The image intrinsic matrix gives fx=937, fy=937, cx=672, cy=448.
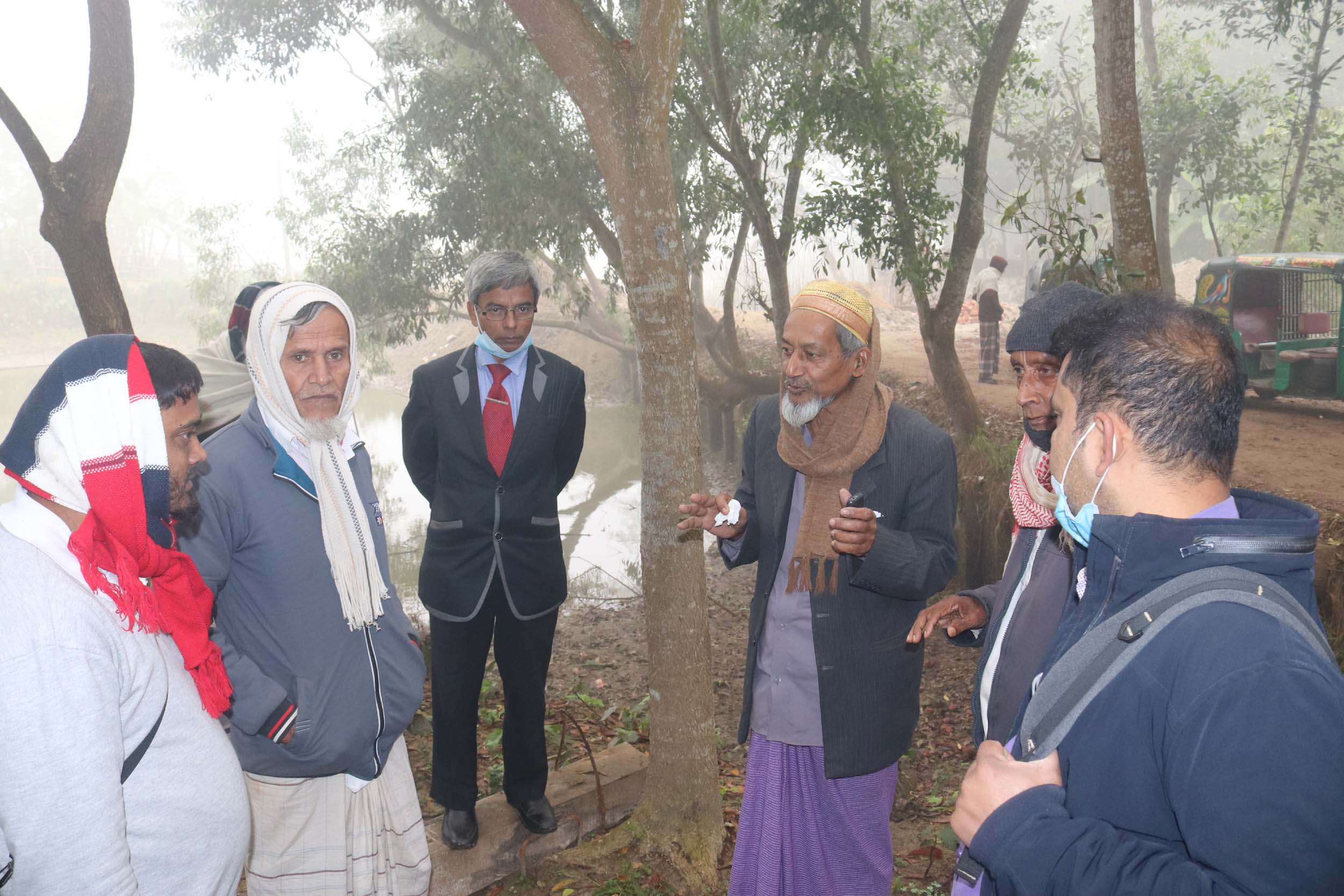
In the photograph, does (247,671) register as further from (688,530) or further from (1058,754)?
(1058,754)

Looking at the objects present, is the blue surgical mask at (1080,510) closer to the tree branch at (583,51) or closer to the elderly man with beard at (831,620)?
the elderly man with beard at (831,620)

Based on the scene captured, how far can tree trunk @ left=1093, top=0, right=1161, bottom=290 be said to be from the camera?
20.2ft

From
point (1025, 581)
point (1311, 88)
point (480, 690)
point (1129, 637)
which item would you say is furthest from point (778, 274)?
point (1311, 88)

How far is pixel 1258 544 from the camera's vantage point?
1214 millimetres

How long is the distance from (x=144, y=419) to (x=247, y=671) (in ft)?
2.44

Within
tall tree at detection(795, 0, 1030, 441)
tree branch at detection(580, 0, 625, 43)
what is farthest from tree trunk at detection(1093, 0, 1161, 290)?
tree branch at detection(580, 0, 625, 43)

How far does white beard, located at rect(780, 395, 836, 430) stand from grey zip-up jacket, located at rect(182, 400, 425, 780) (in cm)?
135

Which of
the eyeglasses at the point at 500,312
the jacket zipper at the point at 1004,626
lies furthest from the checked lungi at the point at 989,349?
the jacket zipper at the point at 1004,626

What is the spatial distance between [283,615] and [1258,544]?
210cm

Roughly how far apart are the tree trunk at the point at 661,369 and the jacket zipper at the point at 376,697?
112 centimetres

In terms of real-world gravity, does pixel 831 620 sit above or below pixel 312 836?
above

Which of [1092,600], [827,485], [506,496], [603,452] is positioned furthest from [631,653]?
[603,452]

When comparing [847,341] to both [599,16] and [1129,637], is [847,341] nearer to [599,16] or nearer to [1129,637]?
[1129,637]

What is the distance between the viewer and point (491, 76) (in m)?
10.5
